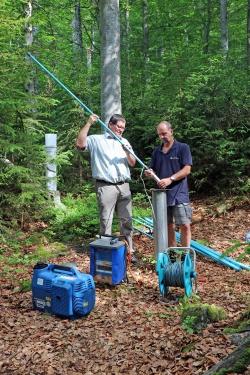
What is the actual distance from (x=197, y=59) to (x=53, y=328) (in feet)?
35.6

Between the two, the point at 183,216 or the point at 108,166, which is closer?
the point at 183,216

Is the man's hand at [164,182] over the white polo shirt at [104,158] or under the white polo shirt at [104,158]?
under

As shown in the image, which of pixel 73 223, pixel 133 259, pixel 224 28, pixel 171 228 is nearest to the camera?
pixel 171 228

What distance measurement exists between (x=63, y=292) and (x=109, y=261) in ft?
3.22

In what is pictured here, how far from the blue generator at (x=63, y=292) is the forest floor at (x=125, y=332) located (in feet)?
0.36

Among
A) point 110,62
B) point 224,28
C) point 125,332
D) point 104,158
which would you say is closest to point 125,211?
point 104,158

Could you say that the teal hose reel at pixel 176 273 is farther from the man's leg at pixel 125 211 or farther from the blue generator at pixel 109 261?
the man's leg at pixel 125 211

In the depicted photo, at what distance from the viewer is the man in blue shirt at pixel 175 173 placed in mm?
6227

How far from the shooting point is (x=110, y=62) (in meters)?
8.01

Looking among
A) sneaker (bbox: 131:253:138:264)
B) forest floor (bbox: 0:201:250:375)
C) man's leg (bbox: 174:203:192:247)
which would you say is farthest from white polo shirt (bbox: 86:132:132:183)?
forest floor (bbox: 0:201:250:375)

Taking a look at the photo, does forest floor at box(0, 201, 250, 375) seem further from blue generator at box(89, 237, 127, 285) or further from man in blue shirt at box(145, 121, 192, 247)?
man in blue shirt at box(145, 121, 192, 247)

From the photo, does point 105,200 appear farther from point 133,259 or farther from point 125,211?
point 133,259

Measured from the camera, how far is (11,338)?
4711mm

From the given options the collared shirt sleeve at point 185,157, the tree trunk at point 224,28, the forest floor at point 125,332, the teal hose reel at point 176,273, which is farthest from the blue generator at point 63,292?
the tree trunk at point 224,28
